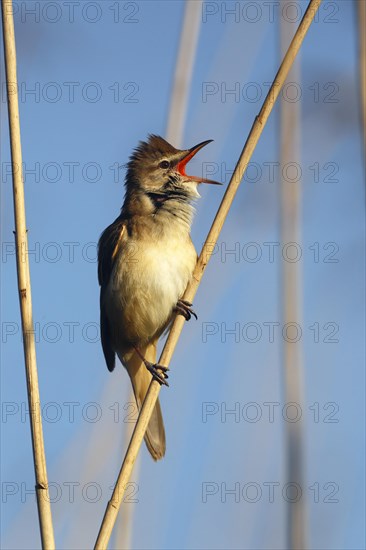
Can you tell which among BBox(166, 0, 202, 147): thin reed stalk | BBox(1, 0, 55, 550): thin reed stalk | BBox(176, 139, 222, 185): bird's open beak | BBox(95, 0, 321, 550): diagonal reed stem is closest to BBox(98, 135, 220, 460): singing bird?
BBox(176, 139, 222, 185): bird's open beak

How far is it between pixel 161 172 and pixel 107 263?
56 cm

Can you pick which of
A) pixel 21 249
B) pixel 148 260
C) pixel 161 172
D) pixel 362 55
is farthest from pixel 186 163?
pixel 21 249

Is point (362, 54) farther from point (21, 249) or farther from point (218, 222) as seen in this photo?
Result: point (21, 249)

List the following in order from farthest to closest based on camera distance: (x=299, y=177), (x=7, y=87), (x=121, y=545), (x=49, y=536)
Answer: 1. (x=299, y=177)
2. (x=121, y=545)
3. (x=7, y=87)
4. (x=49, y=536)

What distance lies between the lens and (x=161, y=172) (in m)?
3.83

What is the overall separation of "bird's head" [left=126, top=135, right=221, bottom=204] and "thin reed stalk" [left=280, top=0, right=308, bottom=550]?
0.57 meters

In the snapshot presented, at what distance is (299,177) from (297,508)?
4.12 feet

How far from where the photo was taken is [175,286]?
361 centimetres

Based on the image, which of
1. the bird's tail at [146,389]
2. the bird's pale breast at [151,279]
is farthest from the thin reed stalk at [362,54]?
the bird's tail at [146,389]

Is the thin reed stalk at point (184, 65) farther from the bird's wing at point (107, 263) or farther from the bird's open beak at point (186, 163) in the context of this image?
the bird's wing at point (107, 263)

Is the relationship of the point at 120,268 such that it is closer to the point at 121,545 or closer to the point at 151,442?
the point at 151,442

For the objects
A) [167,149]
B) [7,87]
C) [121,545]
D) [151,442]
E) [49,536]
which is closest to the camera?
[49,536]

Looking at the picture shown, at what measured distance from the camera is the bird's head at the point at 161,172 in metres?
3.68

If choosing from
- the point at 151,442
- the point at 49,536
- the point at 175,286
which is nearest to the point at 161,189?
the point at 175,286
